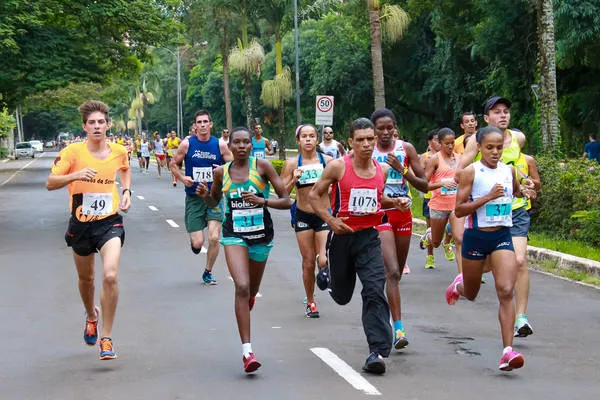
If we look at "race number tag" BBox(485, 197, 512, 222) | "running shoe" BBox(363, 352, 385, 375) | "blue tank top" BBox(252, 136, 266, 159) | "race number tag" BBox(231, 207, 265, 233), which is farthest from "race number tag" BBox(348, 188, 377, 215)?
"blue tank top" BBox(252, 136, 266, 159)

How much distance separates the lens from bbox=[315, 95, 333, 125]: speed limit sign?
97.0 feet

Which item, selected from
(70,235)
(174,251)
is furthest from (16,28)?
(70,235)

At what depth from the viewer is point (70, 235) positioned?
330 inches

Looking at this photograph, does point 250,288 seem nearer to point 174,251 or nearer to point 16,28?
point 174,251

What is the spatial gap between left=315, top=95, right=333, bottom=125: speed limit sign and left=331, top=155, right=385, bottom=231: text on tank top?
21.5 m

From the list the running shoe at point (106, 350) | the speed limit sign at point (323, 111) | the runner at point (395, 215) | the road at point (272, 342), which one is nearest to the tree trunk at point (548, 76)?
the road at point (272, 342)

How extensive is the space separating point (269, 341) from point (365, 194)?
5.89 feet

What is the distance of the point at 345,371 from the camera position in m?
7.58

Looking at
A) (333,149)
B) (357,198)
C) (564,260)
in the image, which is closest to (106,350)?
(357,198)

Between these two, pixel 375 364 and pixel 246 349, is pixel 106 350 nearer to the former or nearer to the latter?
pixel 246 349

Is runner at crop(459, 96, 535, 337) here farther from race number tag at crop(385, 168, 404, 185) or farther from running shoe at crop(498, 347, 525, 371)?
running shoe at crop(498, 347, 525, 371)

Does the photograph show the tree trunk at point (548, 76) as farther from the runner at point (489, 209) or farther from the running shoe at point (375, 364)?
the running shoe at point (375, 364)

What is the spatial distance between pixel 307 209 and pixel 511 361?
141 inches

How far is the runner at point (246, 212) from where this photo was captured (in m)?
7.88
